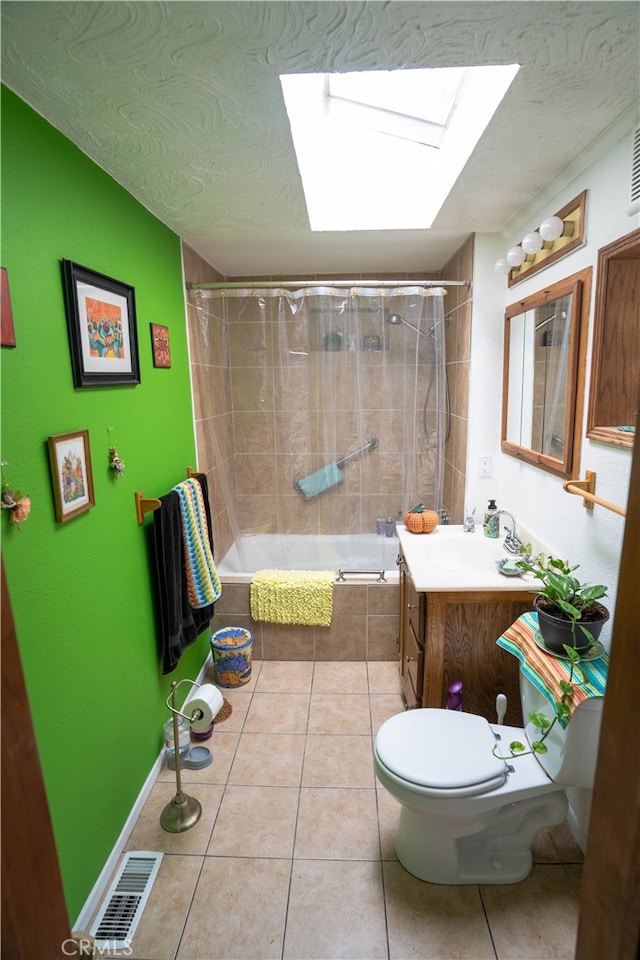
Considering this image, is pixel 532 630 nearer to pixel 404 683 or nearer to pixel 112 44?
pixel 404 683

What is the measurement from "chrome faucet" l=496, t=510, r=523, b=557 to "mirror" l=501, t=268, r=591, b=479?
0.30 m

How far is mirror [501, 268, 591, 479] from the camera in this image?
5.45ft

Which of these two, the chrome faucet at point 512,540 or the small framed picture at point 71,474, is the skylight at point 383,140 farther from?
the chrome faucet at point 512,540

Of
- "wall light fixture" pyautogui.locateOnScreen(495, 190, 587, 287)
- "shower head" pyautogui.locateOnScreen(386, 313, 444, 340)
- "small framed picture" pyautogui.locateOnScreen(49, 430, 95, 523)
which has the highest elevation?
"wall light fixture" pyautogui.locateOnScreen(495, 190, 587, 287)

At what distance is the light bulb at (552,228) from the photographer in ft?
5.55

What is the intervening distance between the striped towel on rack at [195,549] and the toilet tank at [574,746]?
144 centimetres

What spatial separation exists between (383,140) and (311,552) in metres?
2.25

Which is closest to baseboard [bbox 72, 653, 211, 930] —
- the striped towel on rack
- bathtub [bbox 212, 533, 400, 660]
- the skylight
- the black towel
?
the black towel

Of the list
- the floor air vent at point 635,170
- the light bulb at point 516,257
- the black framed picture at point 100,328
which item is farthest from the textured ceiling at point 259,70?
the black framed picture at point 100,328

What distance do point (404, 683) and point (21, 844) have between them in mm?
2055

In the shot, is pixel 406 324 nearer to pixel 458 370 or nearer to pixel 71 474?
pixel 458 370

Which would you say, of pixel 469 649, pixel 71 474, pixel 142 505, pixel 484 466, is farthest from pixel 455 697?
pixel 71 474

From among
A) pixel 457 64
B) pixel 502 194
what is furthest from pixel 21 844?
pixel 502 194

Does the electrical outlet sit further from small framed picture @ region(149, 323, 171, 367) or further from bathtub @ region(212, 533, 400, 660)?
small framed picture @ region(149, 323, 171, 367)
